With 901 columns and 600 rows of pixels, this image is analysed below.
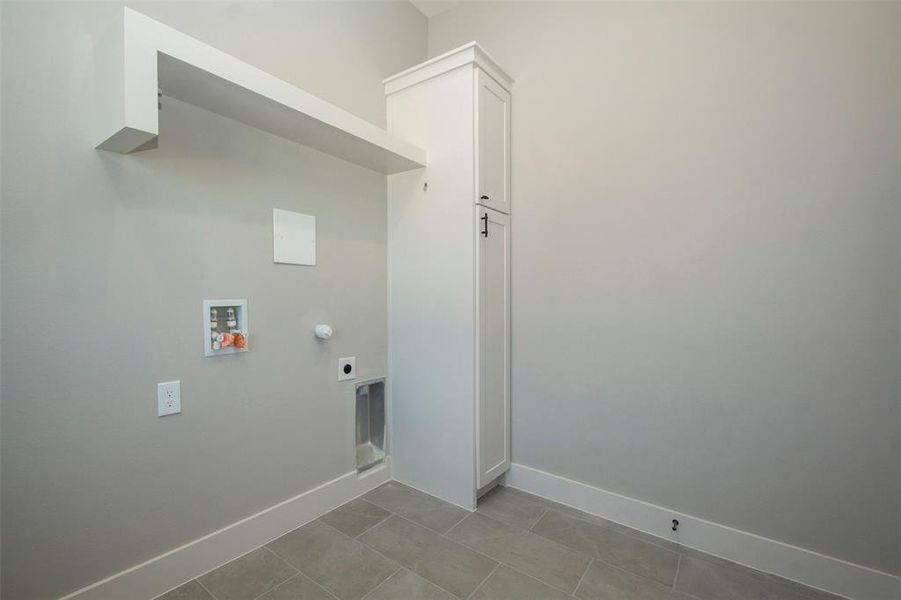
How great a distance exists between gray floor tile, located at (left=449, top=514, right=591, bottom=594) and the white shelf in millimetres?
1984

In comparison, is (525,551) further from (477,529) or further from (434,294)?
(434,294)

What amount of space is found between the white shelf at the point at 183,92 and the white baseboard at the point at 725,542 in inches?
84.0

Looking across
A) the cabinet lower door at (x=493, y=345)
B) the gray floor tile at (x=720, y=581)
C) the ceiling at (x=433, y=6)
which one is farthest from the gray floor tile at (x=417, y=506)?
the ceiling at (x=433, y=6)

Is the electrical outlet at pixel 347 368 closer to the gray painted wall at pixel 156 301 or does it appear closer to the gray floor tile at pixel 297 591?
the gray painted wall at pixel 156 301

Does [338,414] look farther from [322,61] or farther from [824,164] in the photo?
[824,164]

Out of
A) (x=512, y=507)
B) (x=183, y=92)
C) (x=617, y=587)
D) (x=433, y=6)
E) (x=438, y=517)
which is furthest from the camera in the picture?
(x=433, y=6)

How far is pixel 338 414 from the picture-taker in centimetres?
218

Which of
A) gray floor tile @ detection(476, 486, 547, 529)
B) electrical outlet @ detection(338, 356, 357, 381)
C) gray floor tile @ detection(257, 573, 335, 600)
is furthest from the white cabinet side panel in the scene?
gray floor tile @ detection(257, 573, 335, 600)

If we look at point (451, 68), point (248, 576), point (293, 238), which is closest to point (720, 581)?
point (248, 576)

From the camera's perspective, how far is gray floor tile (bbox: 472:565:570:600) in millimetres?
1539

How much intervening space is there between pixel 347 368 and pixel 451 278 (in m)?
0.77

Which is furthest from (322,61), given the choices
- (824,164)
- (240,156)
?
(824,164)

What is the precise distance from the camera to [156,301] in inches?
59.0

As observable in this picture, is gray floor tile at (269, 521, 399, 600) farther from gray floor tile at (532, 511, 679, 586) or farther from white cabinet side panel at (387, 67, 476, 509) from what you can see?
gray floor tile at (532, 511, 679, 586)
